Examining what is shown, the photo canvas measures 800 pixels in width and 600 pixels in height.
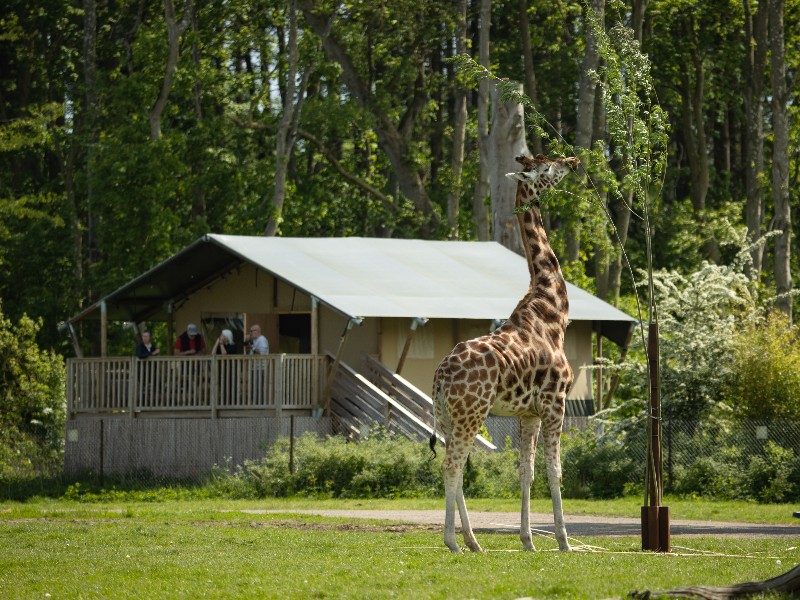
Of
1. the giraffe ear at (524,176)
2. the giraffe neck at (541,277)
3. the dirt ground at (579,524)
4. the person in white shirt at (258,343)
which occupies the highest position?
the giraffe ear at (524,176)

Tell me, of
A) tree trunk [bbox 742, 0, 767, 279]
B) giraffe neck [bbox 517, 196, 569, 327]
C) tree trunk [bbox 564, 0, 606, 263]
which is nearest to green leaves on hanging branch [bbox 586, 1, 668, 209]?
giraffe neck [bbox 517, 196, 569, 327]

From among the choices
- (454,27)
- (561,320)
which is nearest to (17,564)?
(561,320)

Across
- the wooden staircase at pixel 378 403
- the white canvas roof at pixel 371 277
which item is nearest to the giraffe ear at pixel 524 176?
the wooden staircase at pixel 378 403

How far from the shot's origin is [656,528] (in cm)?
1590

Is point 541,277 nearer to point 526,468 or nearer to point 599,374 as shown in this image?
point 526,468

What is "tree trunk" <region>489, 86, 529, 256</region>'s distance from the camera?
126ft

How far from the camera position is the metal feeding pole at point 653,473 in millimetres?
15891

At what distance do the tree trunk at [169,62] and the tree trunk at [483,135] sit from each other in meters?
8.36

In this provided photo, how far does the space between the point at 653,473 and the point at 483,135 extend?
88.2ft

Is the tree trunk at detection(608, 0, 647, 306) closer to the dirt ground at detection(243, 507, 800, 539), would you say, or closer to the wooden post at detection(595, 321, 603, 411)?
the wooden post at detection(595, 321, 603, 411)

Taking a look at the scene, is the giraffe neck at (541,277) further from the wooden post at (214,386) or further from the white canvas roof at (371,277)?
the wooden post at (214,386)

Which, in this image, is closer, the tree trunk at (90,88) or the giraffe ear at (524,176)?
the giraffe ear at (524,176)

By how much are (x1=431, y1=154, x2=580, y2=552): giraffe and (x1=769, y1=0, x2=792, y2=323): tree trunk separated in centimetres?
2119

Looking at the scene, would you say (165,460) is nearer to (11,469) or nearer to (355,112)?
(11,469)
